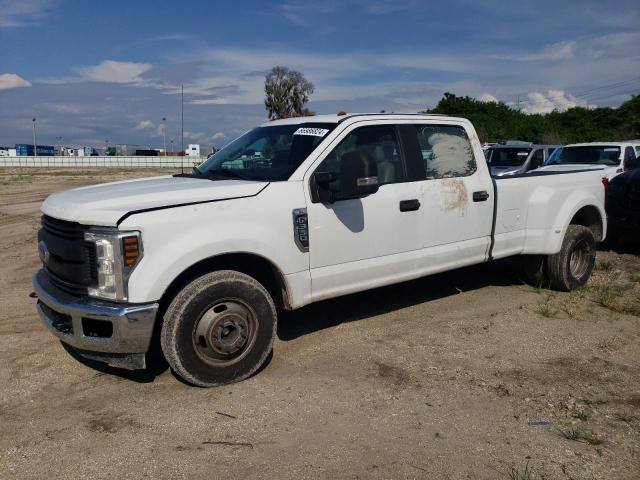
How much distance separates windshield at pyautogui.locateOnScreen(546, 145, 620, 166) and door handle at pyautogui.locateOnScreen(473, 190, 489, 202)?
8.13 metres

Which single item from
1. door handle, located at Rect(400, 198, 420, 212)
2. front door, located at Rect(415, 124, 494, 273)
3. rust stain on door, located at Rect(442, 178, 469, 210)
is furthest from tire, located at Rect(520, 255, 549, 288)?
door handle, located at Rect(400, 198, 420, 212)

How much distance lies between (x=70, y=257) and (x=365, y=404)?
220cm

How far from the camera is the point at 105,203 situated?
3889mm

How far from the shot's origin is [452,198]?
544cm

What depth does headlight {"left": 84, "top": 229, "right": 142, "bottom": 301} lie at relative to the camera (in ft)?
12.2

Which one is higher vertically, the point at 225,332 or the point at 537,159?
the point at 537,159

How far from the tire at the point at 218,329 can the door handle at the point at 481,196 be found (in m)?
2.42

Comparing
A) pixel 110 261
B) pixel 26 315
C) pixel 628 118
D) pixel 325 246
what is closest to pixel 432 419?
pixel 325 246

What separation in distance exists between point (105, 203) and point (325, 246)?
5.39 feet

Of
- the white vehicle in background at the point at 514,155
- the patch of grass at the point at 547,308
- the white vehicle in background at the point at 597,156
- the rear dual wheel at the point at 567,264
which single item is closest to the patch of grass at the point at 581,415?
the patch of grass at the point at 547,308

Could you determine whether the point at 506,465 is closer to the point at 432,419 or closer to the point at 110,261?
the point at 432,419

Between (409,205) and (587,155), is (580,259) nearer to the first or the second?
(409,205)

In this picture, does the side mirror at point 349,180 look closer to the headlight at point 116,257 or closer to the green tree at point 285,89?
the headlight at point 116,257

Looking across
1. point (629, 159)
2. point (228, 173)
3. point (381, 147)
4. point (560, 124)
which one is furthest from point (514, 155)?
point (560, 124)
